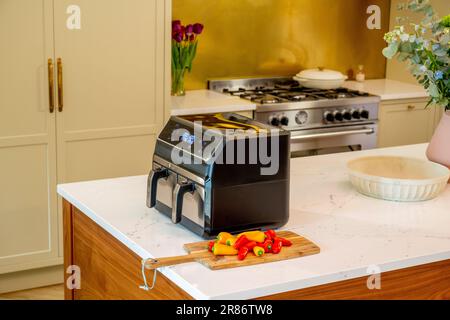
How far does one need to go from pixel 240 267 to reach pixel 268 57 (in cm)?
338

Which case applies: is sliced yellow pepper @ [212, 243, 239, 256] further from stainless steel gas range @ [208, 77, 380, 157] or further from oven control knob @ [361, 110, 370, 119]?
oven control knob @ [361, 110, 370, 119]

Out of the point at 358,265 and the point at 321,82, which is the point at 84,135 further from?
the point at 358,265

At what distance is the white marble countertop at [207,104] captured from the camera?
428cm

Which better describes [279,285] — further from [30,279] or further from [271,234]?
[30,279]

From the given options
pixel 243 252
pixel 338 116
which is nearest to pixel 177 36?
pixel 338 116

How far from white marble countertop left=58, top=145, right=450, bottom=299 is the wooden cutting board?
0.7 inches

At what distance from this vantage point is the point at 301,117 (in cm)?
460

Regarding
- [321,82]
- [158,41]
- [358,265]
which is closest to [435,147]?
[358,265]

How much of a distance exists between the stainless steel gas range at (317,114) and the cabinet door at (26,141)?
126cm

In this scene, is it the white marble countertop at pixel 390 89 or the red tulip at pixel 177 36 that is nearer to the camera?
the red tulip at pixel 177 36

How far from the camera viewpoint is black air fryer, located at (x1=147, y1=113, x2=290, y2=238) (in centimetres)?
218

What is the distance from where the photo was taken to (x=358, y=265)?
2051mm

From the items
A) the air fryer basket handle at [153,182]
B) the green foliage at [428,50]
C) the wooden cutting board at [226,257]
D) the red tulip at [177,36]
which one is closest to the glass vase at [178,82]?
the red tulip at [177,36]

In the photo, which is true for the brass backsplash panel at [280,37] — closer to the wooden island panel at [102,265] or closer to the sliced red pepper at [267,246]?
the wooden island panel at [102,265]
